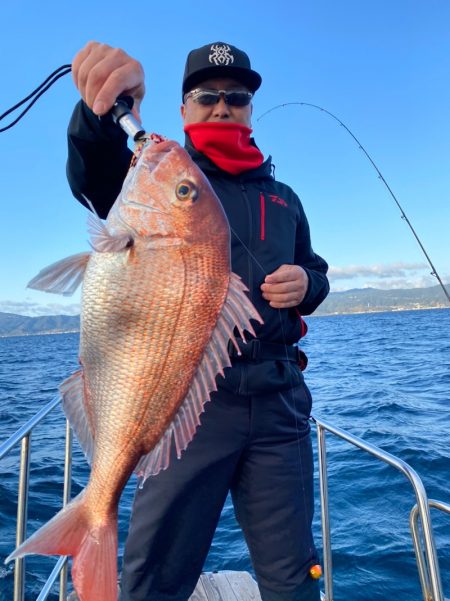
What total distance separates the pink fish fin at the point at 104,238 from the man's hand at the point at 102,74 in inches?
17.9

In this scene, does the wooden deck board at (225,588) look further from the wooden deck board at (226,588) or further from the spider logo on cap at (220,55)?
the spider logo on cap at (220,55)

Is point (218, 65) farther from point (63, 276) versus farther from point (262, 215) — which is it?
point (63, 276)

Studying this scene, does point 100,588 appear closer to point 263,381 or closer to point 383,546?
point 263,381

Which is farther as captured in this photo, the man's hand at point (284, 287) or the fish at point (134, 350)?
the man's hand at point (284, 287)

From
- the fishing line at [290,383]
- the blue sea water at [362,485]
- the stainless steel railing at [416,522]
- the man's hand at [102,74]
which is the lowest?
the blue sea water at [362,485]

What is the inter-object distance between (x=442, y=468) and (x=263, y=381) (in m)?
6.11

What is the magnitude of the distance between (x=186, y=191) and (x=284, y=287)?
27.6 inches

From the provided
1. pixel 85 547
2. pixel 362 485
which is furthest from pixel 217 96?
pixel 362 485

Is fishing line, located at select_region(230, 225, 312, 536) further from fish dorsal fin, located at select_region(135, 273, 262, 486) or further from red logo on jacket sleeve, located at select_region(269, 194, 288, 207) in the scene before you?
fish dorsal fin, located at select_region(135, 273, 262, 486)

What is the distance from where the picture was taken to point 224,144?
2.38 meters

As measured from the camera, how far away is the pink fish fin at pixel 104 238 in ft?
5.09

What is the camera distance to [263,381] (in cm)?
214

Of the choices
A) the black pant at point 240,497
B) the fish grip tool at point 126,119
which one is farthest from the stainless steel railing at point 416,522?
the fish grip tool at point 126,119

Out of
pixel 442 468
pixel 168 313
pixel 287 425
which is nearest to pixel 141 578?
pixel 287 425
